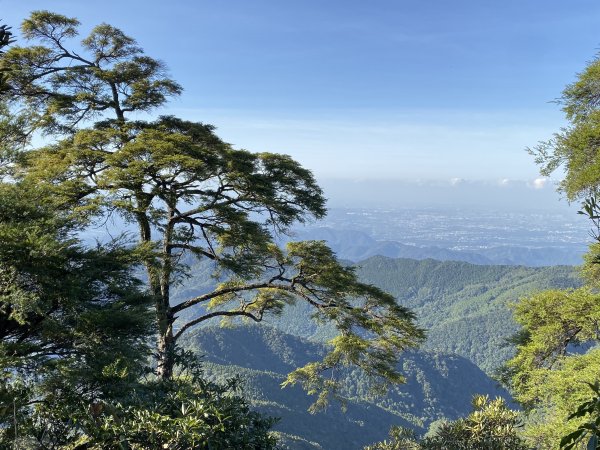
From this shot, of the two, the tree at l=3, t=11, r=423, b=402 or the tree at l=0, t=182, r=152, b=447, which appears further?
the tree at l=3, t=11, r=423, b=402

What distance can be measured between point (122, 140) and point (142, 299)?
466 cm

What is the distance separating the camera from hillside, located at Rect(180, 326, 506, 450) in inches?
3590

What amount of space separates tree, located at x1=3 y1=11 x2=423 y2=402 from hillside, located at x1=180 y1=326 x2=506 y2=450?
237ft

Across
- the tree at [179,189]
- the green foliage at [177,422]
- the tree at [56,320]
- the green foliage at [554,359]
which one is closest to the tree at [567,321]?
the green foliage at [554,359]

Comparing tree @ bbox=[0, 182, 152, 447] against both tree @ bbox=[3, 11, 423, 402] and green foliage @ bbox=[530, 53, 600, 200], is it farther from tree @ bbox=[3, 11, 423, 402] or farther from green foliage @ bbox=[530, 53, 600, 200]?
green foliage @ bbox=[530, 53, 600, 200]

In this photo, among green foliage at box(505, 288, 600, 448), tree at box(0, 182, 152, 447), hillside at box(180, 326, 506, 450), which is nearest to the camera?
tree at box(0, 182, 152, 447)

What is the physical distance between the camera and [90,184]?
354 inches

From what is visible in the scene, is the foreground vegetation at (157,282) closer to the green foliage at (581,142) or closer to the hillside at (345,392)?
the green foliage at (581,142)

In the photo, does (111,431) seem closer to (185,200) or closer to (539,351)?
(185,200)

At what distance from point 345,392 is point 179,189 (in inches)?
4310

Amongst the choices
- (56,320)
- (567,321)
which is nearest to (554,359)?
(567,321)

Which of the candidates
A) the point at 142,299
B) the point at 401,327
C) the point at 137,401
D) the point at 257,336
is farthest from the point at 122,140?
the point at 257,336

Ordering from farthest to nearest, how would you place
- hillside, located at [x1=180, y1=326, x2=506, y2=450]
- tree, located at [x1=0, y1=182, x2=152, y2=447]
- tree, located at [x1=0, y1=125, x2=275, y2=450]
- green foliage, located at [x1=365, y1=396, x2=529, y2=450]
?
hillside, located at [x1=180, y1=326, x2=506, y2=450] < green foliage, located at [x1=365, y1=396, x2=529, y2=450] < tree, located at [x1=0, y1=182, x2=152, y2=447] < tree, located at [x1=0, y1=125, x2=275, y2=450]

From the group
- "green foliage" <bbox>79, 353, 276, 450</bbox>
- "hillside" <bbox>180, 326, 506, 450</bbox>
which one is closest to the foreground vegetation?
"green foliage" <bbox>79, 353, 276, 450</bbox>
